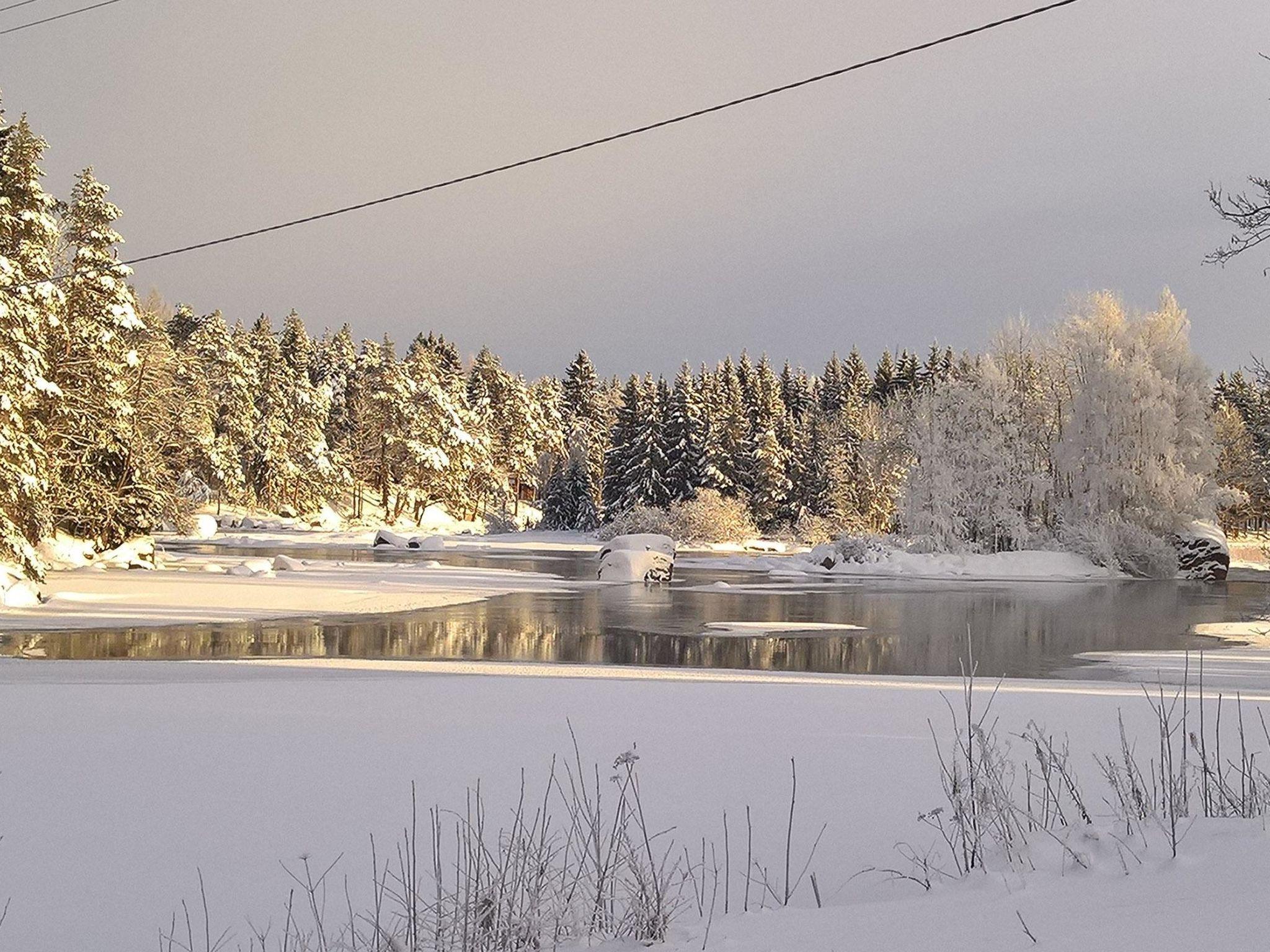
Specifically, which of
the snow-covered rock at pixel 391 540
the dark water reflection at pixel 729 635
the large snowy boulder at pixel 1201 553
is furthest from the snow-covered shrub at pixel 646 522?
the dark water reflection at pixel 729 635

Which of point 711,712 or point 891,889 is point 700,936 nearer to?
point 891,889

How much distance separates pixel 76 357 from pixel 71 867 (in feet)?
87.9

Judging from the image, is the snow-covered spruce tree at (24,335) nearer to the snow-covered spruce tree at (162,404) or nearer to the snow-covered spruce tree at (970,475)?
the snow-covered spruce tree at (162,404)

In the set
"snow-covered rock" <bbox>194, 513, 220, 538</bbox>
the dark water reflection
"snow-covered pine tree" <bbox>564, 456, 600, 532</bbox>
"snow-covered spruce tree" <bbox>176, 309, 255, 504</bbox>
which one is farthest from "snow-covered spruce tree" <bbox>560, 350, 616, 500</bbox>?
the dark water reflection

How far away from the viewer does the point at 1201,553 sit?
40.6 metres

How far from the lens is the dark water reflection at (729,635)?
14.5 m

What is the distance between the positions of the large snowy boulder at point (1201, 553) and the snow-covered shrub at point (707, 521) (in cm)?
2454

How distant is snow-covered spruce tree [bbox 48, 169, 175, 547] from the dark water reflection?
12.3m

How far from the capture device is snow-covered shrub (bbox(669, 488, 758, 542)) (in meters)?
59.6

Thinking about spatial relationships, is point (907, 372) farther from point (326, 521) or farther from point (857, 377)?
point (326, 521)

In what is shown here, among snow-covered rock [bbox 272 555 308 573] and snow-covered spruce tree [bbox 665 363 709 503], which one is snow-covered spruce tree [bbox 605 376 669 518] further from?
snow-covered rock [bbox 272 555 308 573]

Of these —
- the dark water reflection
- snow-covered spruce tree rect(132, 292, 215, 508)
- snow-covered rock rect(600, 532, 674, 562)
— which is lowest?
the dark water reflection

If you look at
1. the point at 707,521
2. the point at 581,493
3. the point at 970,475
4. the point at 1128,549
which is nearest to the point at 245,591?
the point at 970,475

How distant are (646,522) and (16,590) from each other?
4214 cm
